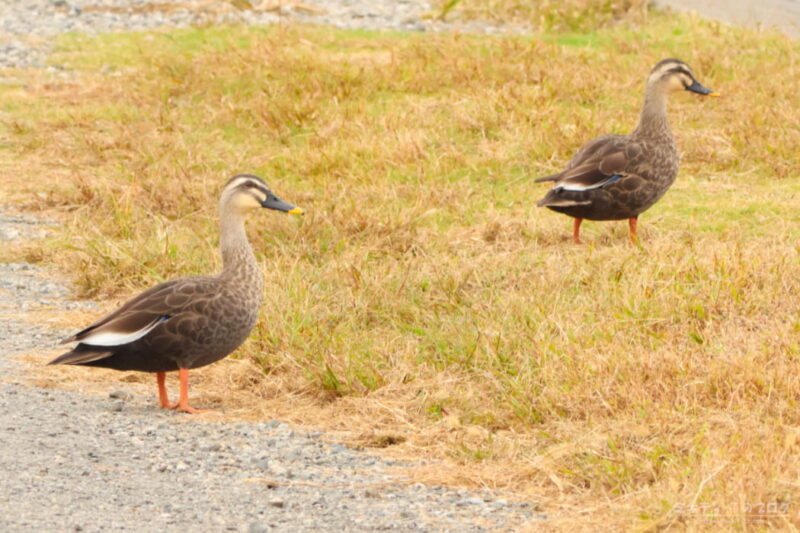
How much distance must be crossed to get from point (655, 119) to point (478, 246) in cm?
166

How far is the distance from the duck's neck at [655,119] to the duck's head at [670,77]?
57 millimetres

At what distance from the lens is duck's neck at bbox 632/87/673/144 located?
8594 millimetres

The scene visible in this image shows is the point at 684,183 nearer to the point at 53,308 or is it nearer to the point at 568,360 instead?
the point at 568,360

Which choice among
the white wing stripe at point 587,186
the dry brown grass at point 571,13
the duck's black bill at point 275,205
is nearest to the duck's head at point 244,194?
the duck's black bill at point 275,205

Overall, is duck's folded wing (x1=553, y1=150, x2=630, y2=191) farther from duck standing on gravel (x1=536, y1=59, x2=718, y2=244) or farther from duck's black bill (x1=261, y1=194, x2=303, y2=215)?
duck's black bill (x1=261, y1=194, x2=303, y2=215)

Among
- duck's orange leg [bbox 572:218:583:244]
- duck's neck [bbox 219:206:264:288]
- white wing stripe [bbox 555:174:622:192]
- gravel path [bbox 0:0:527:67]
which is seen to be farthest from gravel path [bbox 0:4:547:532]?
gravel path [bbox 0:0:527:67]

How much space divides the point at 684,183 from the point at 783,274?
3.40 metres

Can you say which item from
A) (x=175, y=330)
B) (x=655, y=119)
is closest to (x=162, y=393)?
(x=175, y=330)

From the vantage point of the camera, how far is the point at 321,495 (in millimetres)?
4910

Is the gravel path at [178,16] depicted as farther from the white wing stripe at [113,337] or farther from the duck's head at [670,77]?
the white wing stripe at [113,337]

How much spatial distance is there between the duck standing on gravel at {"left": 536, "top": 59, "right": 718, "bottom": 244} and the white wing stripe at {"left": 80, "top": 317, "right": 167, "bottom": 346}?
11.2 feet

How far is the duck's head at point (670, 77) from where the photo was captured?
29.3 ft

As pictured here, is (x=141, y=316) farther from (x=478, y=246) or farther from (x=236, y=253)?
(x=478, y=246)

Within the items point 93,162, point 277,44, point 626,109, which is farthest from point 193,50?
point 626,109
